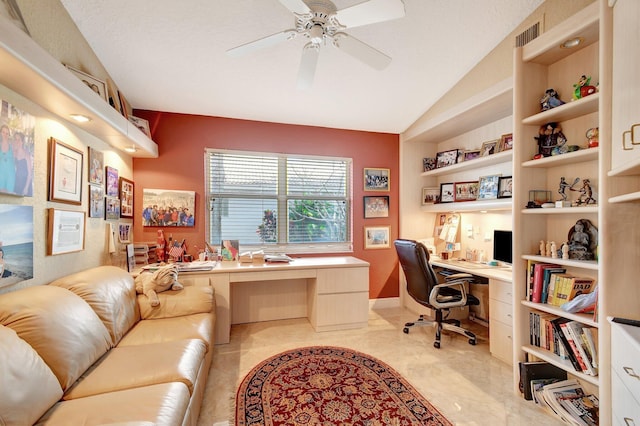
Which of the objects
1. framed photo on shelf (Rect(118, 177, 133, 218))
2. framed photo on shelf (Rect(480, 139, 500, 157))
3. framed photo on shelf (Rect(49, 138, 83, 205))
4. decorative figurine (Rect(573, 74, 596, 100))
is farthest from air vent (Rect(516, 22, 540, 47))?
framed photo on shelf (Rect(118, 177, 133, 218))

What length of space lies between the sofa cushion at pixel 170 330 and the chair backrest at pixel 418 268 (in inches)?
75.0

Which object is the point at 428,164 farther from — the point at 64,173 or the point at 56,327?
the point at 56,327

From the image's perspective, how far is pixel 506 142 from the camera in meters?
2.84

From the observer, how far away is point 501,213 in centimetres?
303

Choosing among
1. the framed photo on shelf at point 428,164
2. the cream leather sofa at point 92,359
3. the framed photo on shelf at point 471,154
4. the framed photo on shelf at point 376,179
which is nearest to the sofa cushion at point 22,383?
the cream leather sofa at point 92,359

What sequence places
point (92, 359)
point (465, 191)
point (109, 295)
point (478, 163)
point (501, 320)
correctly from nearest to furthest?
1. point (92, 359)
2. point (109, 295)
3. point (501, 320)
4. point (478, 163)
5. point (465, 191)

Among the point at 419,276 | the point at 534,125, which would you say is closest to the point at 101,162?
the point at 419,276

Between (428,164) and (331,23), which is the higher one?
(331,23)

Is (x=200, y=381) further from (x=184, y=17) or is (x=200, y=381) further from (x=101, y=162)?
(x=184, y=17)

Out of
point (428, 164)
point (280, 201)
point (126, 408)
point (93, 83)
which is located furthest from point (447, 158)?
point (126, 408)

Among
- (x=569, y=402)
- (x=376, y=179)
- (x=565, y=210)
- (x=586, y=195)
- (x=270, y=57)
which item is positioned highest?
(x=270, y=57)

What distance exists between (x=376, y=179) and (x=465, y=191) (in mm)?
1126

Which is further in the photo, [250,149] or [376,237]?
[376,237]

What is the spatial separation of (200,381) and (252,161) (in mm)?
2467
